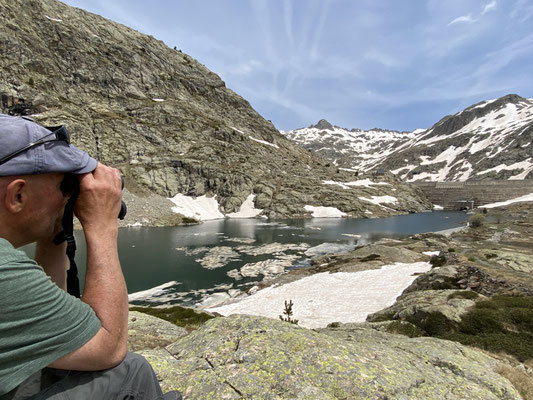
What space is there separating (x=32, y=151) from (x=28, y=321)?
0.99m

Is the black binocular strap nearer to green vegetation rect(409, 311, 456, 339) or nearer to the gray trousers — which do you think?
the gray trousers

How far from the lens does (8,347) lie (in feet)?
3.84

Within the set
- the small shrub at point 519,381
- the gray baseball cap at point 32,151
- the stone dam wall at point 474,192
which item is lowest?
the small shrub at point 519,381

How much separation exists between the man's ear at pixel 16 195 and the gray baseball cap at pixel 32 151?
0.06m

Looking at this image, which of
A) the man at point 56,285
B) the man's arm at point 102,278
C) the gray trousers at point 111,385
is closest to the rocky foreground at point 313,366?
the gray trousers at point 111,385

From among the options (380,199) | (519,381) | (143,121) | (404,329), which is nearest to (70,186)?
(519,381)

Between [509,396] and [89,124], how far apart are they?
113189mm

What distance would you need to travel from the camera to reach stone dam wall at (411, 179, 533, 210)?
409 feet

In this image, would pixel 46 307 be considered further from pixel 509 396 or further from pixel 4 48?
pixel 4 48

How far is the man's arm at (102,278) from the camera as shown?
→ 1.55 meters

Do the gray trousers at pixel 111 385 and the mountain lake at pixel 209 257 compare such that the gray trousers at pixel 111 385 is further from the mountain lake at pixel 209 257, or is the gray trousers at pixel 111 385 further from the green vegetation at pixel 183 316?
the mountain lake at pixel 209 257

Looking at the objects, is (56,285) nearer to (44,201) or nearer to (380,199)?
(44,201)

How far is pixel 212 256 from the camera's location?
39.6 m

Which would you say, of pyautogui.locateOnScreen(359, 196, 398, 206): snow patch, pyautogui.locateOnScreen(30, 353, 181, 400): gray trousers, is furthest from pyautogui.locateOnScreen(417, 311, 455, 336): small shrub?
pyautogui.locateOnScreen(359, 196, 398, 206): snow patch
